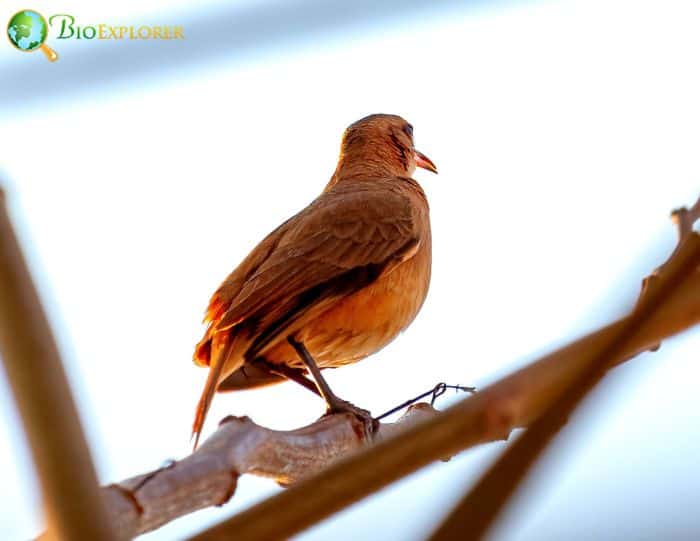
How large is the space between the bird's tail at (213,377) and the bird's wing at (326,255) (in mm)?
109

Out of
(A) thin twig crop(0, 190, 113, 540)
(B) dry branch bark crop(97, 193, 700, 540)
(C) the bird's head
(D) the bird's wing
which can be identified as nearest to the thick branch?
(B) dry branch bark crop(97, 193, 700, 540)

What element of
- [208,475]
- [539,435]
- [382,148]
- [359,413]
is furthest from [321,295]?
[539,435]

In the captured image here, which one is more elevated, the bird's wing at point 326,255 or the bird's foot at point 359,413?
the bird's wing at point 326,255

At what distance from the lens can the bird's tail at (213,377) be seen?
474cm

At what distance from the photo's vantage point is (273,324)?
5.46 m

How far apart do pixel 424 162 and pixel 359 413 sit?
3667 mm

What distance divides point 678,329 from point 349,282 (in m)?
4.72

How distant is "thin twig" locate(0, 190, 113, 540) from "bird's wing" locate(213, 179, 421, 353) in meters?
4.29

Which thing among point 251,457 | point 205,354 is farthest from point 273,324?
point 251,457

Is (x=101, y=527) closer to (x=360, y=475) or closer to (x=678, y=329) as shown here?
(x=360, y=475)

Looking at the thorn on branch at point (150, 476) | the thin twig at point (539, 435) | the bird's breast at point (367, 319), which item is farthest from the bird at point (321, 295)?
the thin twig at point (539, 435)

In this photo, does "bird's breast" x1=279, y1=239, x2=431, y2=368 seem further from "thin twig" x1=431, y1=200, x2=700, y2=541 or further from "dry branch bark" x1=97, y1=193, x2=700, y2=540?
"thin twig" x1=431, y1=200, x2=700, y2=541

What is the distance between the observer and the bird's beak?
8.47m

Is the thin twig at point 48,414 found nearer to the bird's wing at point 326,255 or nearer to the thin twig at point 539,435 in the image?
the thin twig at point 539,435
